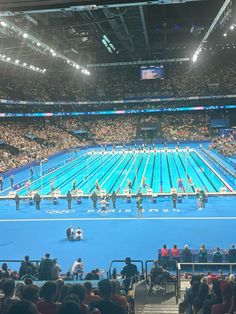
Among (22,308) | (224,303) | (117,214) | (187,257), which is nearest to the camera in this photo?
(22,308)

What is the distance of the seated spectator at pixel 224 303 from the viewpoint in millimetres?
4566

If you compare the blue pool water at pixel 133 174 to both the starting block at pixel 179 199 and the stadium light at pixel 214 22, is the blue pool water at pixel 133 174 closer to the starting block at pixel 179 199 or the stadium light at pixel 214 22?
the starting block at pixel 179 199

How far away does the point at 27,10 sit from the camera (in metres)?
4.48

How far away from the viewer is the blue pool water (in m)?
28.6

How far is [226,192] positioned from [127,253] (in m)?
11.9

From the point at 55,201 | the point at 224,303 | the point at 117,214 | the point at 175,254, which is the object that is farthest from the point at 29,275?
the point at 55,201

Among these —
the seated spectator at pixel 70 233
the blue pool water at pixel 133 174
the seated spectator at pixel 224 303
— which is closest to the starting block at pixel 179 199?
the blue pool water at pixel 133 174

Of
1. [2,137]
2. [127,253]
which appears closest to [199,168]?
[127,253]

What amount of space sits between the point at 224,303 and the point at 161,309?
331 centimetres

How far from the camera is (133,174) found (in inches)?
1331

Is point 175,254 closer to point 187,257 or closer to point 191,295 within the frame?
point 187,257

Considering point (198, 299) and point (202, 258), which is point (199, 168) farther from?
point (198, 299)

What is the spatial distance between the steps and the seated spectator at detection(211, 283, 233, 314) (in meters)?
2.78

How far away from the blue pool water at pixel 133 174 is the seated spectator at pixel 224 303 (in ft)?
67.3
